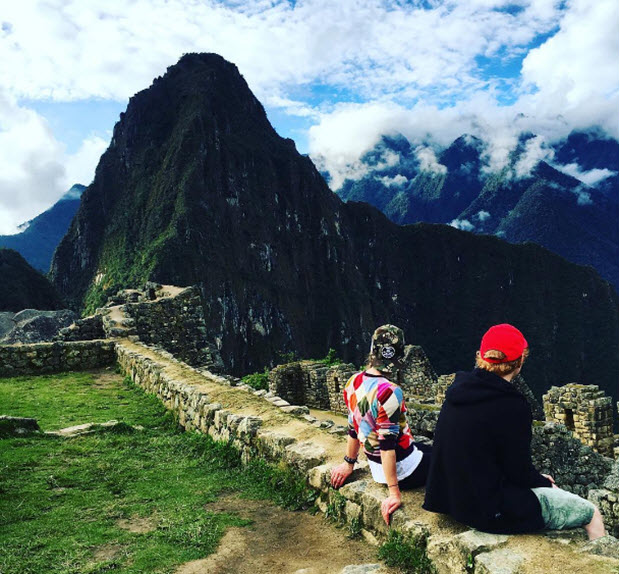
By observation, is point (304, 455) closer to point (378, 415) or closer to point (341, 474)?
point (341, 474)

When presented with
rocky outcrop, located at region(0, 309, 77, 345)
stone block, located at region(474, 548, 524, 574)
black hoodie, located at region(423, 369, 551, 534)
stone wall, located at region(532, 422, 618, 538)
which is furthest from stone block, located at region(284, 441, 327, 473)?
rocky outcrop, located at region(0, 309, 77, 345)

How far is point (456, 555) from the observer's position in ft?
10.9

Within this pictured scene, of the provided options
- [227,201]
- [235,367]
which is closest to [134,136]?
A: [227,201]

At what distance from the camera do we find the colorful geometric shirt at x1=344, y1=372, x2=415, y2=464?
4039mm

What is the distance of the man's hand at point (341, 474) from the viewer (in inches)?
182

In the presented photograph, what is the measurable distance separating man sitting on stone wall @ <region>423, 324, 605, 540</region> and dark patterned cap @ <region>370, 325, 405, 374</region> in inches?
→ 30.8

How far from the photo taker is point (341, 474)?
4.64 m

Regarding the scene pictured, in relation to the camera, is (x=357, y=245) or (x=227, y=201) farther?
(x=357, y=245)

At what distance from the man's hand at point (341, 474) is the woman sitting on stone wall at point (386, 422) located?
241 millimetres

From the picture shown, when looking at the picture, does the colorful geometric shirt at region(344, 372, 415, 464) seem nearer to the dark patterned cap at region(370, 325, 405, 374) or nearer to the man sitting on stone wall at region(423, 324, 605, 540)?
the dark patterned cap at region(370, 325, 405, 374)

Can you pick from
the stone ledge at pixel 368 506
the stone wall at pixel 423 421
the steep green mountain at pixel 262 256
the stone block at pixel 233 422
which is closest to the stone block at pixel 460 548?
the stone ledge at pixel 368 506

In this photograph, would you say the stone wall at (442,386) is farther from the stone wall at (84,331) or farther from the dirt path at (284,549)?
the dirt path at (284,549)

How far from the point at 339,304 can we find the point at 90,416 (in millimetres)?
156906

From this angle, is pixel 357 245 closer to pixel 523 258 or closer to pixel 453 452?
pixel 523 258
